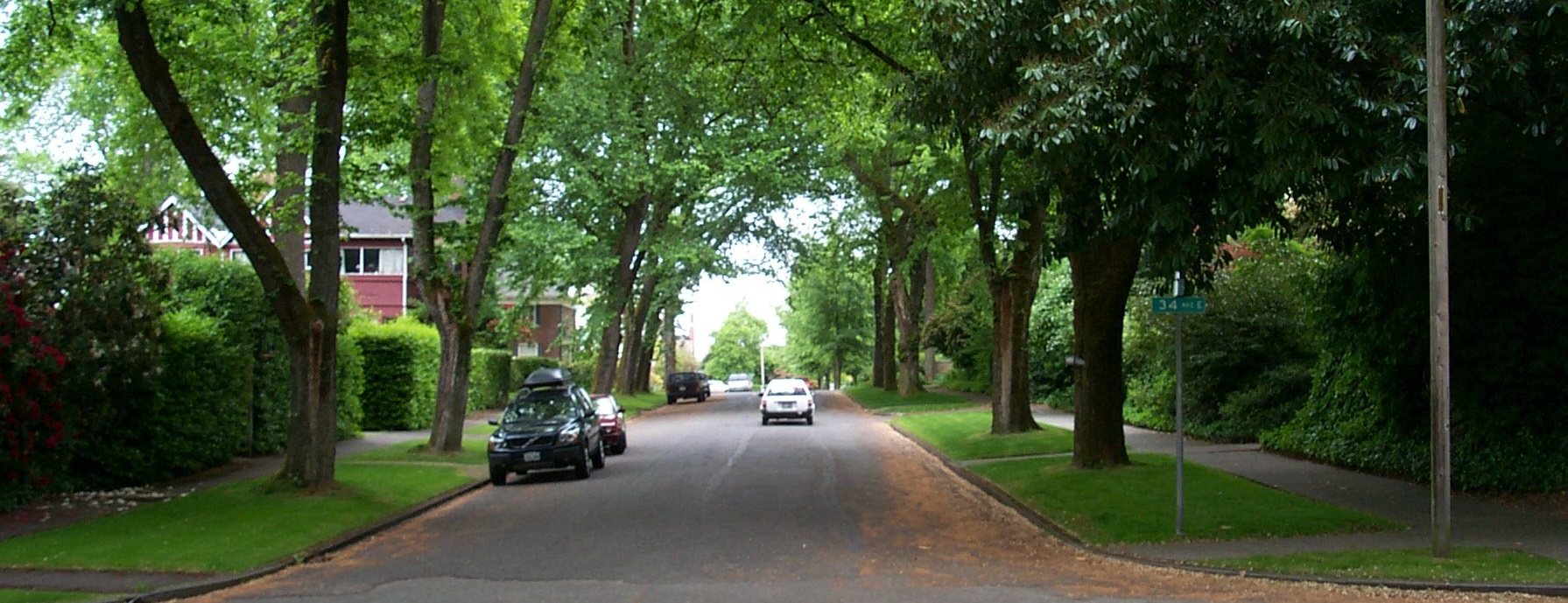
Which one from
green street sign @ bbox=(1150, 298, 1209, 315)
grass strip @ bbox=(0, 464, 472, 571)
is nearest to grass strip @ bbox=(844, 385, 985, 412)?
grass strip @ bbox=(0, 464, 472, 571)

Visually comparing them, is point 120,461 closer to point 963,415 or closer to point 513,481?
point 513,481

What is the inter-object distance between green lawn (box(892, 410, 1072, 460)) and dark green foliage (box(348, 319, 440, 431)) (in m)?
12.3

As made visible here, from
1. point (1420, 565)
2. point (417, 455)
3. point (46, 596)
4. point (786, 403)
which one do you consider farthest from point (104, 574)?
point (786, 403)

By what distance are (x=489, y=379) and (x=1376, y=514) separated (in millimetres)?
34216

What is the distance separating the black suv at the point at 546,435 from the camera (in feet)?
70.4

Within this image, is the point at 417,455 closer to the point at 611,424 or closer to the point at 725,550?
the point at 611,424

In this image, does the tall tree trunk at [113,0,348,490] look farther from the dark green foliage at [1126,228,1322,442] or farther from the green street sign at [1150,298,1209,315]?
the dark green foliage at [1126,228,1322,442]

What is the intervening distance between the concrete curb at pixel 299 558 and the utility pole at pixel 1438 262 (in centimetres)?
1068

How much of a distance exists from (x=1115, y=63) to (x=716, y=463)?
45.3 feet

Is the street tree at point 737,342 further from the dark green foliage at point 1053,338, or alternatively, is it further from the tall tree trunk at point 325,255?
the tall tree trunk at point 325,255

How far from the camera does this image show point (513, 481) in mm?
22766

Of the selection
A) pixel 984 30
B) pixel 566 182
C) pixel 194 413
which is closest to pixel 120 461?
pixel 194 413

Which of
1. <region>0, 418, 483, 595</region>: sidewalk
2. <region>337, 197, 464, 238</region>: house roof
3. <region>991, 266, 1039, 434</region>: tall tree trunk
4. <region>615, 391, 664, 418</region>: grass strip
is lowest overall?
<region>615, 391, 664, 418</region>: grass strip

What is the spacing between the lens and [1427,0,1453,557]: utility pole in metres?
11.2
